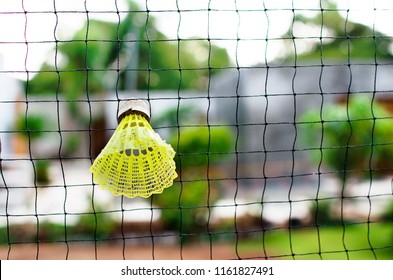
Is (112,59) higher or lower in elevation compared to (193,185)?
higher

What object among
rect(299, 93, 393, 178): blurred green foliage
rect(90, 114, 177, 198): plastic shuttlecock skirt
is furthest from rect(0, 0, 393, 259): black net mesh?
rect(90, 114, 177, 198): plastic shuttlecock skirt

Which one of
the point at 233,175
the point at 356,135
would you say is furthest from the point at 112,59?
the point at 356,135

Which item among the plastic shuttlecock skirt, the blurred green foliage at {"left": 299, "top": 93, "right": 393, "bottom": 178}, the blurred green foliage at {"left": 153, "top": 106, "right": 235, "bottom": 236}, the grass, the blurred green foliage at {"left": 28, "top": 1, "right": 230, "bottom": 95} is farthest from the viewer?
the blurred green foliage at {"left": 28, "top": 1, "right": 230, "bottom": 95}

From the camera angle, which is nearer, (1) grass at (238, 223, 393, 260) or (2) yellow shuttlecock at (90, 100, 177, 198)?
(2) yellow shuttlecock at (90, 100, 177, 198)

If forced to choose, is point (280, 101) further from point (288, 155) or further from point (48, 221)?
point (48, 221)

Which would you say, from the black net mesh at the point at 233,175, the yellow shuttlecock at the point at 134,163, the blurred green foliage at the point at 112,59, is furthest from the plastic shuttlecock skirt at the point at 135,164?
the blurred green foliage at the point at 112,59

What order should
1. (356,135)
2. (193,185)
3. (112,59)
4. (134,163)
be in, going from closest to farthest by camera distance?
1. (134,163)
2. (356,135)
3. (193,185)
4. (112,59)

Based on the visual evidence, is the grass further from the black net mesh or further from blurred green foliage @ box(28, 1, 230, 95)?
blurred green foliage @ box(28, 1, 230, 95)

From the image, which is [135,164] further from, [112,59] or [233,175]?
[112,59]
